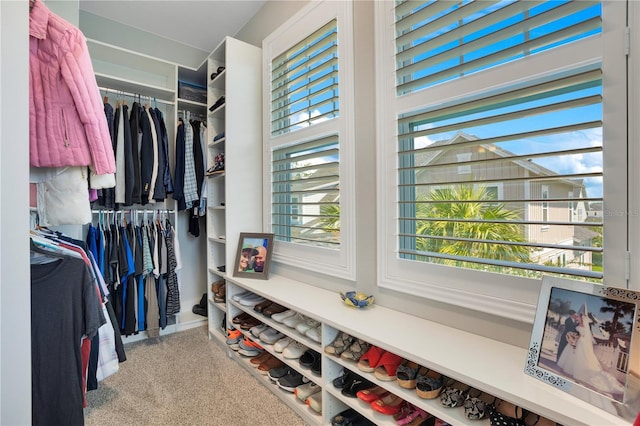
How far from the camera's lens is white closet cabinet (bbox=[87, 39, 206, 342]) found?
103 inches

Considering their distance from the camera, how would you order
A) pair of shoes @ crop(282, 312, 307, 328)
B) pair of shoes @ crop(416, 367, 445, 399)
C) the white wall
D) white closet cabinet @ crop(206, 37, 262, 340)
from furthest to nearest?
white closet cabinet @ crop(206, 37, 262, 340), pair of shoes @ crop(282, 312, 307, 328), pair of shoes @ crop(416, 367, 445, 399), the white wall

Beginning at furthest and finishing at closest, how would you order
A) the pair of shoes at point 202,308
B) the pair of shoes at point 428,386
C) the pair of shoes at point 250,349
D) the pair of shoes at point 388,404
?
the pair of shoes at point 202,308 → the pair of shoes at point 250,349 → the pair of shoes at point 388,404 → the pair of shoes at point 428,386

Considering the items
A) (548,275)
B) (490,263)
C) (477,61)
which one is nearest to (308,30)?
(477,61)

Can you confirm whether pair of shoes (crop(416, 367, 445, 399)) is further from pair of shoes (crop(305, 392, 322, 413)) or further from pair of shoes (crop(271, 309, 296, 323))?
pair of shoes (crop(271, 309, 296, 323))

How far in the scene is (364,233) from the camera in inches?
69.4

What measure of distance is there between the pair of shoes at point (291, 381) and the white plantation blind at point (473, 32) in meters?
1.69

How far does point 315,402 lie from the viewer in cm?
161

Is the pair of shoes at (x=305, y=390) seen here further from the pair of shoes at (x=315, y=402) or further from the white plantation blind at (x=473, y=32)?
the white plantation blind at (x=473, y=32)

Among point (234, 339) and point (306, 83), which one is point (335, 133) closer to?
point (306, 83)

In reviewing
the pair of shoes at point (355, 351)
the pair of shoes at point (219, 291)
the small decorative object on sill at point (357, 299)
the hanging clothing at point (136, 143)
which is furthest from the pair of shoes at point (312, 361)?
the hanging clothing at point (136, 143)

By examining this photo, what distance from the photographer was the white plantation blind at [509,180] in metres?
1.05

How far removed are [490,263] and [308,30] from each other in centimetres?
184

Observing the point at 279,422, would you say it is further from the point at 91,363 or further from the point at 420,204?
the point at 420,204

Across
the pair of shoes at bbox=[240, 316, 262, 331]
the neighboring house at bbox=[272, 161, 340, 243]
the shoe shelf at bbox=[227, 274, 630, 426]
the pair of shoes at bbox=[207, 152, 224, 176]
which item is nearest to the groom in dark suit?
the shoe shelf at bbox=[227, 274, 630, 426]
